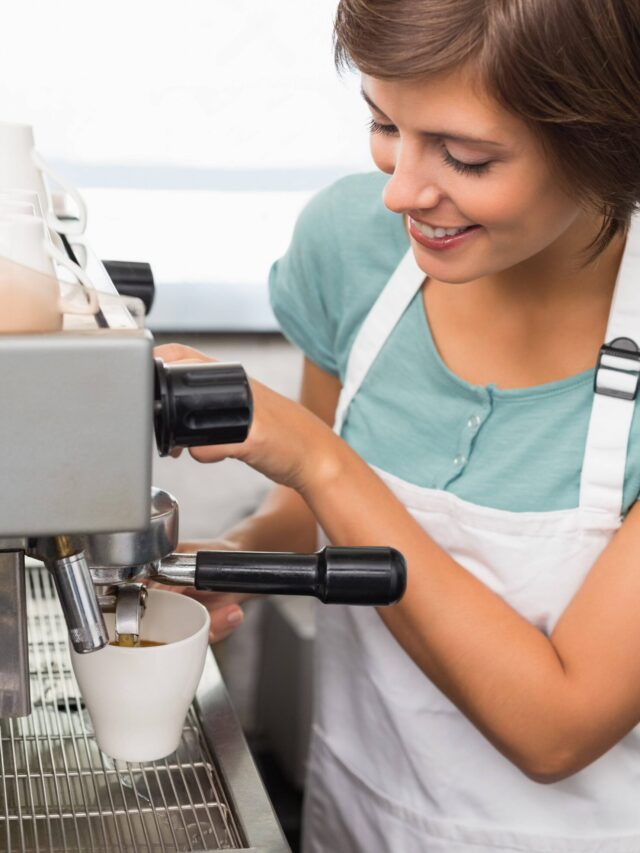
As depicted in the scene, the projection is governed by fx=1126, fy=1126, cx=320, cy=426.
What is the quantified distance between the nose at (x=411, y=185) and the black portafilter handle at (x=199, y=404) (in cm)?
32

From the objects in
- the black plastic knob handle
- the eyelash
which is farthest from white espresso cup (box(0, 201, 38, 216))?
the eyelash

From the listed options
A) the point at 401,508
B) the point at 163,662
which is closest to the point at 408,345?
the point at 401,508

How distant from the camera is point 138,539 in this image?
1.89 feet

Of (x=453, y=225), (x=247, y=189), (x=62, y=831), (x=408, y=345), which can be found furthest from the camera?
(x=247, y=189)

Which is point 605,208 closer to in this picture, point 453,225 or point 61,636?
point 453,225

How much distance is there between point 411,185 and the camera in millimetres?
780

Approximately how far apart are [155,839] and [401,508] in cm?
34

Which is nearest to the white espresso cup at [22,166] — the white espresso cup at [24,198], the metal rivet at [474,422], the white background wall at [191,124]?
the white espresso cup at [24,198]

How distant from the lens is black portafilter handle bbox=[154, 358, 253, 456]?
1.59ft

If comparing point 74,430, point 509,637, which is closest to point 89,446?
point 74,430

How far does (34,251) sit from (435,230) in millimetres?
397

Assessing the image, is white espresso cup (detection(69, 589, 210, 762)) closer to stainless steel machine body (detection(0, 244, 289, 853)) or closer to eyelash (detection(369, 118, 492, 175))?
stainless steel machine body (detection(0, 244, 289, 853))

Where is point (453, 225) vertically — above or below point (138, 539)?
above

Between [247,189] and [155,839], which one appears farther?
[247,189]
